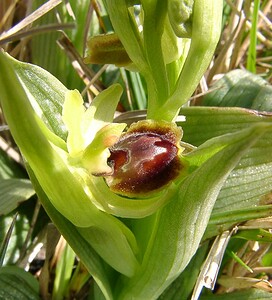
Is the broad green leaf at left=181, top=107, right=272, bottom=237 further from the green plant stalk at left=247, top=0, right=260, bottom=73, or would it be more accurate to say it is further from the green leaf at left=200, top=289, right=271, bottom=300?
the green plant stalk at left=247, top=0, right=260, bottom=73

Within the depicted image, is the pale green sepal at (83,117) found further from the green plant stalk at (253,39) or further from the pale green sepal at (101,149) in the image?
the green plant stalk at (253,39)

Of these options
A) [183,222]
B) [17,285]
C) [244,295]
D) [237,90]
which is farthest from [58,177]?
[237,90]

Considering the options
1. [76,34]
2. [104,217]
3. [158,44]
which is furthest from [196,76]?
[76,34]

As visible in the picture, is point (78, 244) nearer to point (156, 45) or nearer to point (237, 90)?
point (156, 45)

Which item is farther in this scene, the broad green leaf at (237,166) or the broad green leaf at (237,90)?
the broad green leaf at (237,90)

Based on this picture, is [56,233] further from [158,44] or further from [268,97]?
[268,97]

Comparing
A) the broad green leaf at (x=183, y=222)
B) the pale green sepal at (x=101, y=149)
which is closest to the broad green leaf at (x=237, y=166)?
the broad green leaf at (x=183, y=222)

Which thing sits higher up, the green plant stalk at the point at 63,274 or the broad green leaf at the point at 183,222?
the broad green leaf at the point at 183,222
